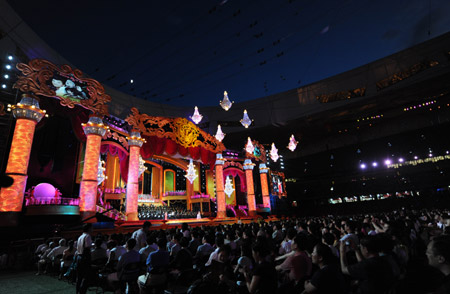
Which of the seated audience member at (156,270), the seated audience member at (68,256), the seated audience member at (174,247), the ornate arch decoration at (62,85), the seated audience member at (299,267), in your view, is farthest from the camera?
the ornate arch decoration at (62,85)

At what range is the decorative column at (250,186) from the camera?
738 inches

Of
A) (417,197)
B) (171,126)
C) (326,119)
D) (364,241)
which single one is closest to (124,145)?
(171,126)

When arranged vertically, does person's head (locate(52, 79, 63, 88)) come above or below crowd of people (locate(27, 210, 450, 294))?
above

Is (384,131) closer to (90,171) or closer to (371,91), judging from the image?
(371,91)

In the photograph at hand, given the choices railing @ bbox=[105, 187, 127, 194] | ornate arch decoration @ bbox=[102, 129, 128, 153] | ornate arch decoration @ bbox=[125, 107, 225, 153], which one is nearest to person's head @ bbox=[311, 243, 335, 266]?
ornate arch decoration @ bbox=[102, 129, 128, 153]

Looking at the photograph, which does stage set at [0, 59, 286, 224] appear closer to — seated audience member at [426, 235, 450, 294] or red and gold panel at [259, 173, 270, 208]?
red and gold panel at [259, 173, 270, 208]

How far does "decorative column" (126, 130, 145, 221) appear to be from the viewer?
11617mm

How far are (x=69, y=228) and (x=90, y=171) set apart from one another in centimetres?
233

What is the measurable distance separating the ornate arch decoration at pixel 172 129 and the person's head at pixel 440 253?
492 inches

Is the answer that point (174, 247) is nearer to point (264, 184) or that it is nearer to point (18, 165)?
point (18, 165)

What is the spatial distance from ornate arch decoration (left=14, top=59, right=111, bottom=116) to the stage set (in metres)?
0.03

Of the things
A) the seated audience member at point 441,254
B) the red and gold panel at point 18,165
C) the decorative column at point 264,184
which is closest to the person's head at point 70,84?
the red and gold panel at point 18,165

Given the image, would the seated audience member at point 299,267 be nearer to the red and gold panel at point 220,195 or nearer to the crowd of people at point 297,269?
the crowd of people at point 297,269

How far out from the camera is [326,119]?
68.8 ft
